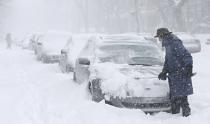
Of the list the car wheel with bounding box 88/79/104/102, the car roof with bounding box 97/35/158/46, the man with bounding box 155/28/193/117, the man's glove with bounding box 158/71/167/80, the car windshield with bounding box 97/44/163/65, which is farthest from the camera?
the car roof with bounding box 97/35/158/46

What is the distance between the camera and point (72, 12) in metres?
97.8

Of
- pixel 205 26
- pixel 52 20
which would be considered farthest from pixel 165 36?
pixel 52 20

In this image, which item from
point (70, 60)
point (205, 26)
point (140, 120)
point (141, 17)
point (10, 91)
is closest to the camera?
point (140, 120)

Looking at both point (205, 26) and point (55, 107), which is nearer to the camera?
point (55, 107)

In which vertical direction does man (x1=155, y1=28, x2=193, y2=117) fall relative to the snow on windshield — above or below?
above

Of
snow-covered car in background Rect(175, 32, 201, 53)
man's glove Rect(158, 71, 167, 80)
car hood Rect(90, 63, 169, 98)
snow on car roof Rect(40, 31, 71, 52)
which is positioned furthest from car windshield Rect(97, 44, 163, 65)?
snow-covered car in background Rect(175, 32, 201, 53)

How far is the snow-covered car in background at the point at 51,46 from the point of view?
23469 mm

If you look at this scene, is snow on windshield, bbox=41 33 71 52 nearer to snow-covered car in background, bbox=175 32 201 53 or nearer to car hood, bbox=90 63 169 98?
snow-covered car in background, bbox=175 32 201 53

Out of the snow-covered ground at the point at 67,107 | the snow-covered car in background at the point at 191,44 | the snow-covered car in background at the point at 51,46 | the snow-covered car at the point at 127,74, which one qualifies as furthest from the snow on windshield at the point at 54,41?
the snow-covered car at the point at 127,74

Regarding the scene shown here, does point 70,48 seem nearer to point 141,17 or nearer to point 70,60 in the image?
point 70,60

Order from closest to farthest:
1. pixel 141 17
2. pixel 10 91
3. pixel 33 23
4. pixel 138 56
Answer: pixel 138 56, pixel 10 91, pixel 141 17, pixel 33 23

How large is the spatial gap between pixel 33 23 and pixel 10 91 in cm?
11921

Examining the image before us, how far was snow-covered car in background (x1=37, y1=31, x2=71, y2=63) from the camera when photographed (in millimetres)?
23469

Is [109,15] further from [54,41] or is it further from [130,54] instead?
[130,54]
